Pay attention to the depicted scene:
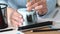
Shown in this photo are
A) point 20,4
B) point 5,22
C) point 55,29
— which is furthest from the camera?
point 20,4

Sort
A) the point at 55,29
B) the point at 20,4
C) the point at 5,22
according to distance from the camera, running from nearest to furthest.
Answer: the point at 55,29
the point at 5,22
the point at 20,4

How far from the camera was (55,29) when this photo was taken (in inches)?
31.6

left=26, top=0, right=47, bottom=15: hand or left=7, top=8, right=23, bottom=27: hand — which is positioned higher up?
left=26, top=0, right=47, bottom=15: hand

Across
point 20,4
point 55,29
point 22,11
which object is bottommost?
point 55,29

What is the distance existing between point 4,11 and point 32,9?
0.56 ft

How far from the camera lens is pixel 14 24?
0.94 metres

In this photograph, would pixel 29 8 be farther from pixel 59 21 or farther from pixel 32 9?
pixel 59 21

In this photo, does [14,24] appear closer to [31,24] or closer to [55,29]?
[31,24]

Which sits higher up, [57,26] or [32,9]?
[32,9]

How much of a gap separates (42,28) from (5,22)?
23 centimetres

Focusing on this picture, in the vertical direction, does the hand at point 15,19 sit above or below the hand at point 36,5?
→ below

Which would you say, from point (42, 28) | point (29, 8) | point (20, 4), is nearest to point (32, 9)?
point (29, 8)

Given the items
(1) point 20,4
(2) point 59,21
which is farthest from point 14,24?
(1) point 20,4

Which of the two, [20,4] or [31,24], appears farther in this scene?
[20,4]
